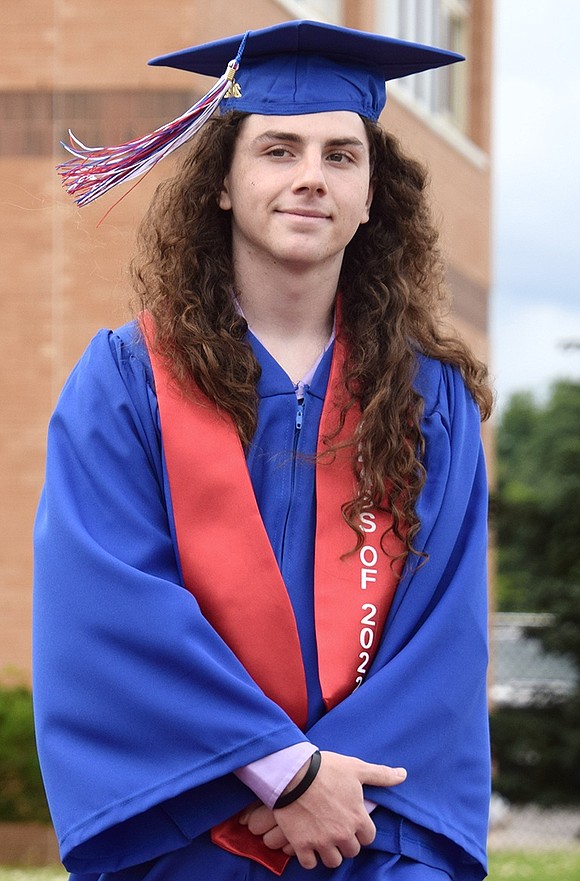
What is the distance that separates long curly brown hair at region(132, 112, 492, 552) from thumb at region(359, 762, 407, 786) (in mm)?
424

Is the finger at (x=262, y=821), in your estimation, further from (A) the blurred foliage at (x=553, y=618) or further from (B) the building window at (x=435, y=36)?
(B) the building window at (x=435, y=36)

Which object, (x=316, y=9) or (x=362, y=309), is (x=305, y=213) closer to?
(x=362, y=309)

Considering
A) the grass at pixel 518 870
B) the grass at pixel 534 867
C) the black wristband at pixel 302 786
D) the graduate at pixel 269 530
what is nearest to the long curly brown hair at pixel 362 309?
the graduate at pixel 269 530

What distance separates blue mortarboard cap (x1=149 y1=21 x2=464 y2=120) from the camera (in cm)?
314

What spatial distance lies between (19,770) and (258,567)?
6.61m

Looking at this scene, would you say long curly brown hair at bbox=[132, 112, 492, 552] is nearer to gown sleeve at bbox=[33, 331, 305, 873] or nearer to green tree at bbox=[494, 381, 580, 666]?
gown sleeve at bbox=[33, 331, 305, 873]

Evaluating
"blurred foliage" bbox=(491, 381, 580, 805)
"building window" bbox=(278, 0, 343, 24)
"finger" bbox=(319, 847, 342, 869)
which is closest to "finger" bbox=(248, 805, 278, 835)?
"finger" bbox=(319, 847, 342, 869)

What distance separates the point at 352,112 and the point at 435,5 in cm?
1358

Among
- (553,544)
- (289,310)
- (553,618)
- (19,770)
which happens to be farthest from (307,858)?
(553,618)

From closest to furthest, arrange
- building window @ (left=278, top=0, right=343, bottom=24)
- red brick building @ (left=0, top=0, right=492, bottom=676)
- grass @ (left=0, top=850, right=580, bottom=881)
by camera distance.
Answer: grass @ (left=0, top=850, right=580, bottom=881) → red brick building @ (left=0, top=0, right=492, bottom=676) → building window @ (left=278, top=0, right=343, bottom=24)

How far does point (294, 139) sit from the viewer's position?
3.11 m

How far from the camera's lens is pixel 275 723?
2805 mm

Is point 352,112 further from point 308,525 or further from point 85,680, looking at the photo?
point 85,680

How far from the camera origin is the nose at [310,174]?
10.0ft
